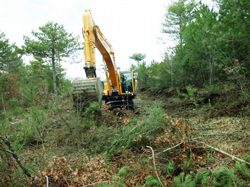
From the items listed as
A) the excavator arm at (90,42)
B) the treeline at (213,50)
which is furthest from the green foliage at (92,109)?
the treeline at (213,50)

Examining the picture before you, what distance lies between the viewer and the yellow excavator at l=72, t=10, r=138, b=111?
6512 mm

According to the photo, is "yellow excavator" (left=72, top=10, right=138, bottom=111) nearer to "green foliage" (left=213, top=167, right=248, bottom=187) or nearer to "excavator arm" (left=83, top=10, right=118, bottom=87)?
"excavator arm" (left=83, top=10, right=118, bottom=87)

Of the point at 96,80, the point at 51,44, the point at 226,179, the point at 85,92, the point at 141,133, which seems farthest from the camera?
the point at 51,44

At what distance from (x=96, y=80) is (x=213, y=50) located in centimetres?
551

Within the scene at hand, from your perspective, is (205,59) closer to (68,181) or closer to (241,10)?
(241,10)

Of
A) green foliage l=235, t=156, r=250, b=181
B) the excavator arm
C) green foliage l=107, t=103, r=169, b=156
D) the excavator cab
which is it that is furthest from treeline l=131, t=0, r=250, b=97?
the excavator arm

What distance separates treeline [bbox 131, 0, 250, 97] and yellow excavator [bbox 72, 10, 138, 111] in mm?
3694

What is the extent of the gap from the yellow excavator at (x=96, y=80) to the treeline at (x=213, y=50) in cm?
369

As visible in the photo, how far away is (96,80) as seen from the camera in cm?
678

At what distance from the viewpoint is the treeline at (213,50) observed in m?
6.67

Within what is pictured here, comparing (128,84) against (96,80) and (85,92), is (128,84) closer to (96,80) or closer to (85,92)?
(96,80)

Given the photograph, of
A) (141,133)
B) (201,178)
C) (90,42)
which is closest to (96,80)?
(90,42)

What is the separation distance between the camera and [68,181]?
10.6 feet

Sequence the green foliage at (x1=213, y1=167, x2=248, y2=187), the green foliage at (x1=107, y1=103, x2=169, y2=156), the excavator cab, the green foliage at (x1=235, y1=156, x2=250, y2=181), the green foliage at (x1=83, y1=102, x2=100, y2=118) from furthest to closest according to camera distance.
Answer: the excavator cab, the green foliage at (x1=83, y1=102, x2=100, y2=118), the green foliage at (x1=107, y1=103, x2=169, y2=156), the green foliage at (x1=235, y1=156, x2=250, y2=181), the green foliage at (x1=213, y1=167, x2=248, y2=187)
